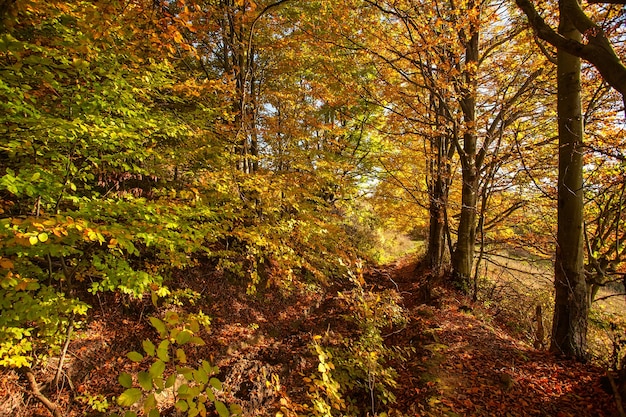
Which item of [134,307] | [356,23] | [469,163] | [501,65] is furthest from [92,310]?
[501,65]

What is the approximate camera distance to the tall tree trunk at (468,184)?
292 inches

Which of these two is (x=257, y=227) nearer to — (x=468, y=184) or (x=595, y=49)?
(x=468, y=184)

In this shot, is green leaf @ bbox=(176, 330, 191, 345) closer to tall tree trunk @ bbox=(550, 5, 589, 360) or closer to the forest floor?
the forest floor

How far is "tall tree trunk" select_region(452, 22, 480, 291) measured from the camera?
742 cm

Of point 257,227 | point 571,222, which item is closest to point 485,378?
point 571,222

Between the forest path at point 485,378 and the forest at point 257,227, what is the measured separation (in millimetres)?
31

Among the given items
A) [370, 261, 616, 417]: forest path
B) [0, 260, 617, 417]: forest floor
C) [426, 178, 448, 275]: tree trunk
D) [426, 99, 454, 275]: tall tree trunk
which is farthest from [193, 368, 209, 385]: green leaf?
[426, 178, 448, 275]: tree trunk

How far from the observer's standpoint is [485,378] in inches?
169

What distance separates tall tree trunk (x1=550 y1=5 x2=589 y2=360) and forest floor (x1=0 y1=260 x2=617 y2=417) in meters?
0.52

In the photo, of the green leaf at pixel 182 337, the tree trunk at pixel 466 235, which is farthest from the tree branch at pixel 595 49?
the tree trunk at pixel 466 235

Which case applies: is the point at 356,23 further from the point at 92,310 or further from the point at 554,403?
the point at 92,310

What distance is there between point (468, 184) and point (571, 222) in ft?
9.48

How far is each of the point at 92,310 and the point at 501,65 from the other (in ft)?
35.7

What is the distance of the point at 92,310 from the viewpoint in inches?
226
